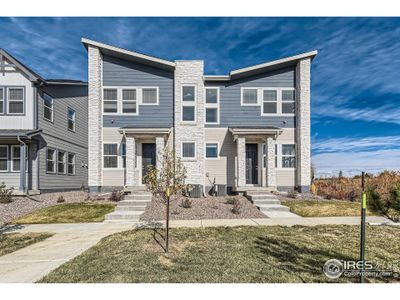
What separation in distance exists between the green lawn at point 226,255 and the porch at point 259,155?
6.39 meters

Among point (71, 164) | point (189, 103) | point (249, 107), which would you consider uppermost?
point (189, 103)

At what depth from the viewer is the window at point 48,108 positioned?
53.6 ft

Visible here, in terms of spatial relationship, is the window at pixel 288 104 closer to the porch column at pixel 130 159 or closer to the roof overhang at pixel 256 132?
the roof overhang at pixel 256 132

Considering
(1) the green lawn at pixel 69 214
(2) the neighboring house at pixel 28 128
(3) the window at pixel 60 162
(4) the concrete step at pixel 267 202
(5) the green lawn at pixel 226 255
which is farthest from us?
(3) the window at pixel 60 162

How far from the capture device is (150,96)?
→ 1547cm

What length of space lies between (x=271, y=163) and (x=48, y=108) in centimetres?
1458

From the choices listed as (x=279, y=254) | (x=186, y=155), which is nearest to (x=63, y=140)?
(x=186, y=155)

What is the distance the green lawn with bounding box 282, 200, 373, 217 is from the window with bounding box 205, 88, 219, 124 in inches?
252

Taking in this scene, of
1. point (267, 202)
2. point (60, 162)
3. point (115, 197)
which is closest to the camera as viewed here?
point (267, 202)

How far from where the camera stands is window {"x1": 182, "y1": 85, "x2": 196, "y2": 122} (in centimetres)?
1529

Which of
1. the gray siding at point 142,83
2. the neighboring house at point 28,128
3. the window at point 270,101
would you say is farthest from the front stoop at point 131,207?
the window at point 270,101

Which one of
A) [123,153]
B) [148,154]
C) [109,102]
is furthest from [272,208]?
[109,102]

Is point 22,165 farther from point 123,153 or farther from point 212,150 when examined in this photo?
point 212,150

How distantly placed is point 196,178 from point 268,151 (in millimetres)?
4439
